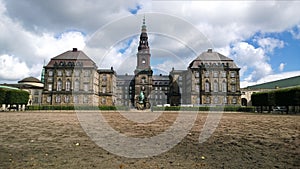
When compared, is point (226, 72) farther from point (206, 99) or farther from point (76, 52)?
point (76, 52)

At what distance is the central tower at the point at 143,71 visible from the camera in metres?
72.3

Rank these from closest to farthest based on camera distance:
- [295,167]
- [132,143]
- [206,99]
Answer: [295,167]
[132,143]
[206,99]

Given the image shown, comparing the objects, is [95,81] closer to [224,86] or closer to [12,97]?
[12,97]

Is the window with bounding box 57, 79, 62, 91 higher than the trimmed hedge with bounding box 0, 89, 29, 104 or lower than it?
higher

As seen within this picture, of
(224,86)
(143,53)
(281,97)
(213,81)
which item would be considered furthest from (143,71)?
(281,97)

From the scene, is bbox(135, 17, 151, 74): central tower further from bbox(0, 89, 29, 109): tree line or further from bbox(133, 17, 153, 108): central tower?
bbox(0, 89, 29, 109): tree line

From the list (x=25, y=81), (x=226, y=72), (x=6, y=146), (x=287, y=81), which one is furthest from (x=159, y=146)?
(x=25, y=81)

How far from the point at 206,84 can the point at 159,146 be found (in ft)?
193

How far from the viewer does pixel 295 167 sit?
4.03 meters

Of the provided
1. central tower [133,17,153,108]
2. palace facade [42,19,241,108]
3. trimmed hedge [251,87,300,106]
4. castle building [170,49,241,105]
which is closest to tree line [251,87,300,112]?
trimmed hedge [251,87,300,106]

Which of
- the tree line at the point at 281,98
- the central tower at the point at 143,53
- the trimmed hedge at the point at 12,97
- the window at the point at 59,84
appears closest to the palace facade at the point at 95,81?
the window at the point at 59,84

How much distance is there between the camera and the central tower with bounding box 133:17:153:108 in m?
72.3

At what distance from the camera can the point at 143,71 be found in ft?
242

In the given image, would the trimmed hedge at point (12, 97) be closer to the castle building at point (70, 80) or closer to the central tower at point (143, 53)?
the castle building at point (70, 80)
